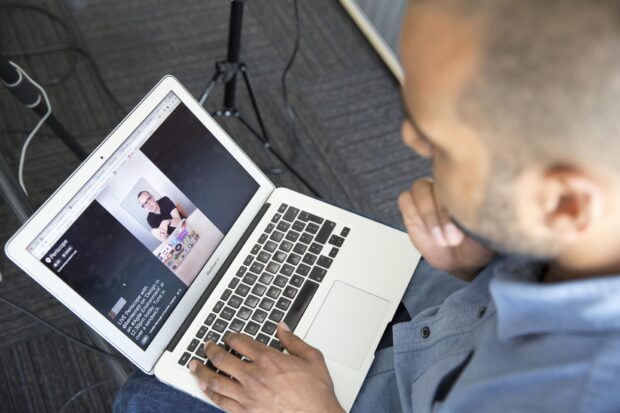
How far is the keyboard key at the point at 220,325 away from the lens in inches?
33.0

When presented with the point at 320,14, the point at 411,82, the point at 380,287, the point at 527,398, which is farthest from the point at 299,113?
the point at 527,398

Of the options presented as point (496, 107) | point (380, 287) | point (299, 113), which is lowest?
point (299, 113)

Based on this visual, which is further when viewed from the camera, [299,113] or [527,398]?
[299,113]

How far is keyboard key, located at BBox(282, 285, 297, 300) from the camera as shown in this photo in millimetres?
882

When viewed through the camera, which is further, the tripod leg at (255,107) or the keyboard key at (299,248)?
the tripod leg at (255,107)

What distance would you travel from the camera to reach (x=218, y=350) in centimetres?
78

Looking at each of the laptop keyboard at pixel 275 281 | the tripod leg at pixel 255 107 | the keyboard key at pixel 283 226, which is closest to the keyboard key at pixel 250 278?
the laptop keyboard at pixel 275 281

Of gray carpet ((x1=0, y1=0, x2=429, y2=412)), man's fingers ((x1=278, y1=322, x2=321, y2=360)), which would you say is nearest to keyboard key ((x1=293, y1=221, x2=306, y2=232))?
man's fingers ((x1=278, y1=322, x2=321, y2=360))

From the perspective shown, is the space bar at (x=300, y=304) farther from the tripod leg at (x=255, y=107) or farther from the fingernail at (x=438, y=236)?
the tripod leg at (x=255, y=107)

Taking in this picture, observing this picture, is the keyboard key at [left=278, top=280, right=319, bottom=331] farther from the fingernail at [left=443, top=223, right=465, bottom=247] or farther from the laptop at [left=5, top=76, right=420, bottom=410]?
the fingernail at [left=443, top=223, right=465, bottom=247]

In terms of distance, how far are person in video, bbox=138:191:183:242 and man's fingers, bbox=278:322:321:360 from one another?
23cm

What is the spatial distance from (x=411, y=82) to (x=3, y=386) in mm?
1212

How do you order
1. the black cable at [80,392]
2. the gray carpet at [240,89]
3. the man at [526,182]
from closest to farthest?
the man at [526,182] < the black cable at [80,392] < the gray carpet at [240,89]

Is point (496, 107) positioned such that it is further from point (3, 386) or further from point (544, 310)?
point (3, 386)
